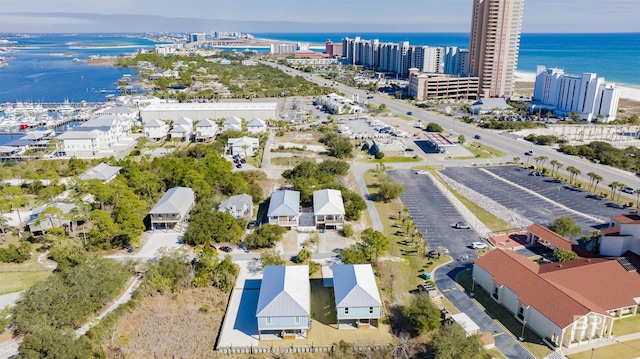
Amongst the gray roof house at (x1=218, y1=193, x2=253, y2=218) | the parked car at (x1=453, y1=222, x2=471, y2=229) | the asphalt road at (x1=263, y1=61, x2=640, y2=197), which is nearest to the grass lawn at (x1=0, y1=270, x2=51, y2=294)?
the gray roof house at (x1=218, y1=193, x2=253, y2=218)

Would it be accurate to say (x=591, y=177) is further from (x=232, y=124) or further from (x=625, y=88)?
(x=625, y=88)

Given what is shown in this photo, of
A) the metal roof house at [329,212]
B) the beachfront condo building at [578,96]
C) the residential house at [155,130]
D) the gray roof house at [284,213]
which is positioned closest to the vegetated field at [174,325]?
the gray roof house at [284,213]

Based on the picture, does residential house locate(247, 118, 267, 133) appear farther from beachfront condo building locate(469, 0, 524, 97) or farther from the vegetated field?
beachfront condo building locate(469, 0, 524, 97)

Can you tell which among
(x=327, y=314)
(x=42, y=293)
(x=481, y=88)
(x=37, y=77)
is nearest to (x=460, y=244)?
(x=327, y=314)

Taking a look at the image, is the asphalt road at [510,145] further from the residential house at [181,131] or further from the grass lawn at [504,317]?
the residential house at [181,131]

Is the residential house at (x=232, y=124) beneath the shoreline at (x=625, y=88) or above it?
beneath

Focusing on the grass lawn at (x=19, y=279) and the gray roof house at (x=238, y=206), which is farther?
the gray roof house at (x=238, y=206)
